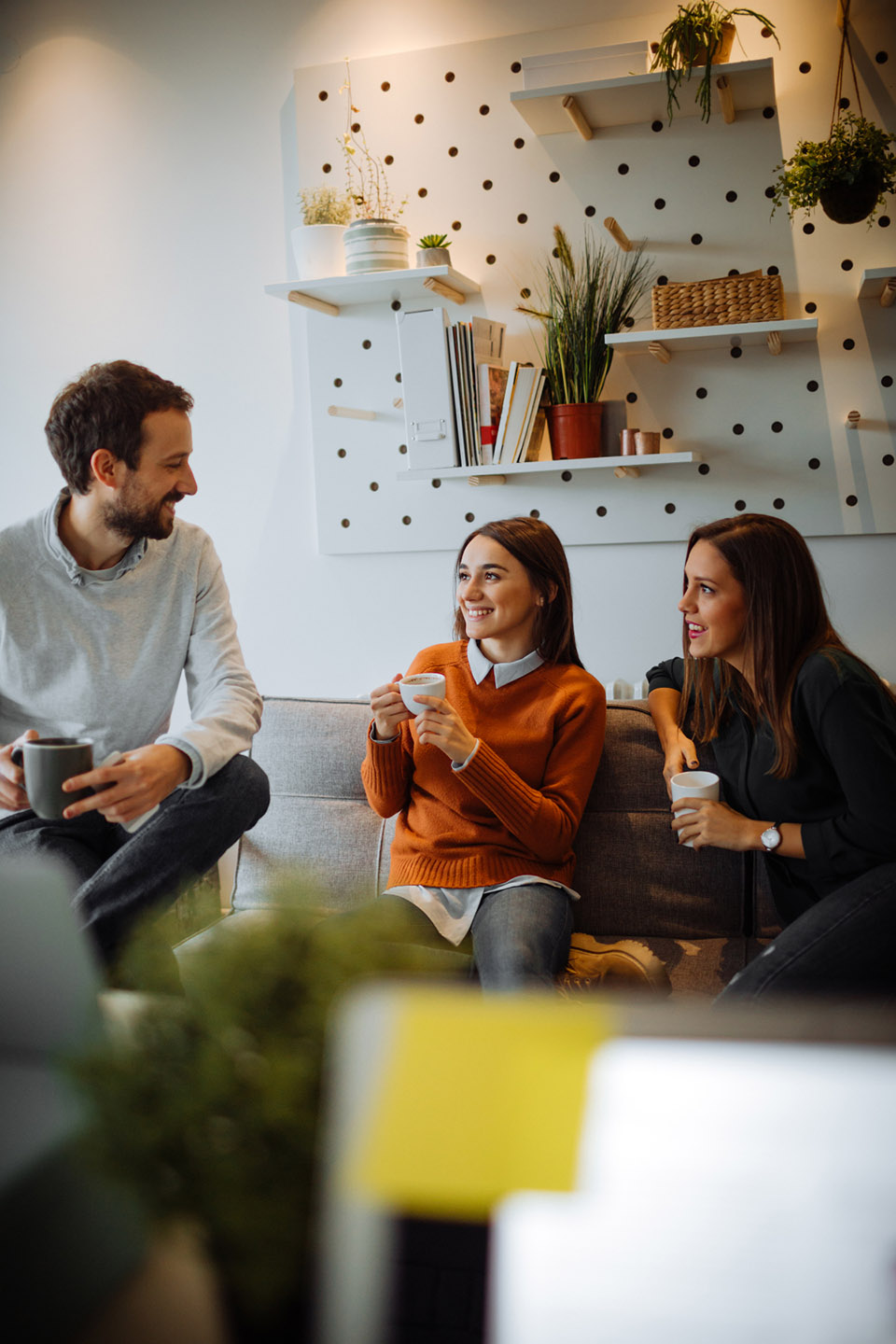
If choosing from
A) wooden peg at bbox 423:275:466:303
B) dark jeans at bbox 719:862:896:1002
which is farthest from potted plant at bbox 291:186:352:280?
dark jeans at bbox 719:862:896:1002

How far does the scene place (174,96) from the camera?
307 centimetres

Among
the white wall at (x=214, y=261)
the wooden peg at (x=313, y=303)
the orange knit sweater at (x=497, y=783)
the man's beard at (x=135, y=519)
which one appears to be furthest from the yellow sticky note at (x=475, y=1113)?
the wooden peg at (x=313, y=303)

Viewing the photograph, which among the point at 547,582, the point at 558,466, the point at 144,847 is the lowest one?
the point at 144,847

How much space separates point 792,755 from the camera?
1789mm

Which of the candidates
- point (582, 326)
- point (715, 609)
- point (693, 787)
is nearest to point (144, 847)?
point (693, 787)

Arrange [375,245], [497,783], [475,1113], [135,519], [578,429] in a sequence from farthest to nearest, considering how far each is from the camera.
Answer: [375,245] → [578,429] → [135,519] → [497,783] → [475,1113]

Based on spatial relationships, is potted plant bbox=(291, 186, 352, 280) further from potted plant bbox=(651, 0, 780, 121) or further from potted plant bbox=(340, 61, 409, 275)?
potted plant bbox=(651, 0, 780, 121)

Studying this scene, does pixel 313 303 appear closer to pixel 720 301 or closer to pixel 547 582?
pixel 720 301

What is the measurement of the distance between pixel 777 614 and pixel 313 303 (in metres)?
1.61

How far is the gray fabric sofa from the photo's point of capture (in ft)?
6.67

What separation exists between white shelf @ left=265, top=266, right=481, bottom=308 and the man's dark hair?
850 millimetres

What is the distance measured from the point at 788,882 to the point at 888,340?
1.39 metres

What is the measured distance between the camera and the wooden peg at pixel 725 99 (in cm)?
243

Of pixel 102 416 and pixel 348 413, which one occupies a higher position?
pixel 348 413
